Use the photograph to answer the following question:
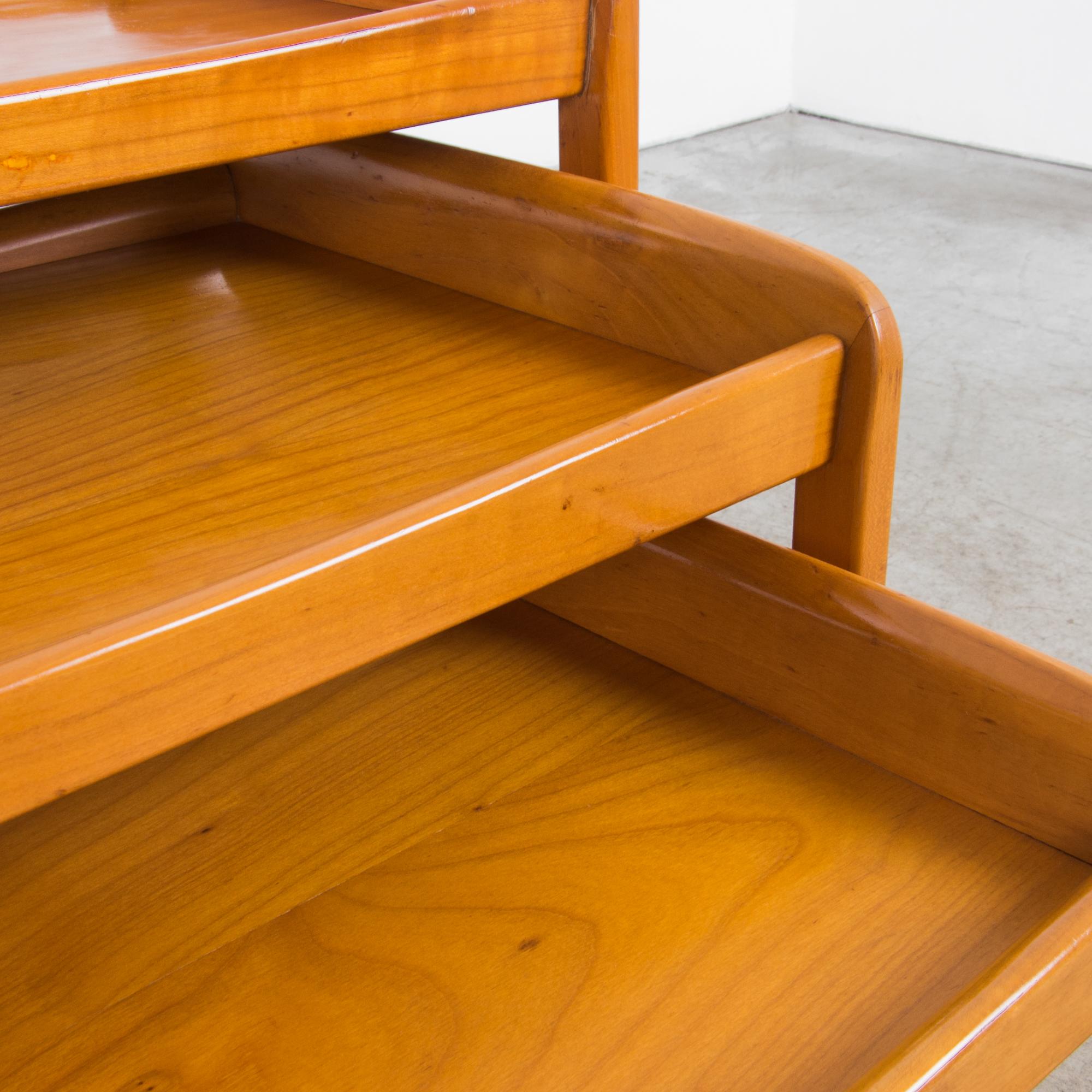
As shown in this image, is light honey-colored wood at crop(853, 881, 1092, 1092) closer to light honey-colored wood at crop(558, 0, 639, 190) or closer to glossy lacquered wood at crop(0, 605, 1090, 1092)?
glossy lacquered wood at crop(0, 605, 1090, 1092)

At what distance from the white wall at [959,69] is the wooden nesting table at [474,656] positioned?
2.50 m

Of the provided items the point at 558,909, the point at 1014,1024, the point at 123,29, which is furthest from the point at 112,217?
the point at 1014,1024

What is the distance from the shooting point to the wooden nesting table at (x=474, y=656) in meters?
0.47

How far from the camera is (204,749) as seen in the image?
2.32 ft

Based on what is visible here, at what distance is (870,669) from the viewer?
0.62 meters

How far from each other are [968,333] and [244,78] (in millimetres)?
1669

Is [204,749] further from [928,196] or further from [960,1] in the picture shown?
[960,1]

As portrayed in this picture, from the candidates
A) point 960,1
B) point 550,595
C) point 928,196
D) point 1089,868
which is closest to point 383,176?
point 550,595

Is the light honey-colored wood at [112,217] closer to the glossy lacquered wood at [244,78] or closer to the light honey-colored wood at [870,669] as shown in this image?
the glossy lacquered wood at [244,78]

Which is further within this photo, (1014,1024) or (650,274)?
(650,274)

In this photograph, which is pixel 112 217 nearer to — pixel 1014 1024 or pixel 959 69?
pixel 1014 1024

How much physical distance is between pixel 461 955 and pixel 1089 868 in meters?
0.28

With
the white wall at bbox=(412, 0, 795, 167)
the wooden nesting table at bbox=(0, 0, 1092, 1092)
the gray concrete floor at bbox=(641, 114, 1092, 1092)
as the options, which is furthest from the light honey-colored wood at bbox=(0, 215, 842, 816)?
the white wall at bbox=(412, 0, 795, 167)

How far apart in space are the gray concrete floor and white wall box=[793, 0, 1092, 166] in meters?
0.07
